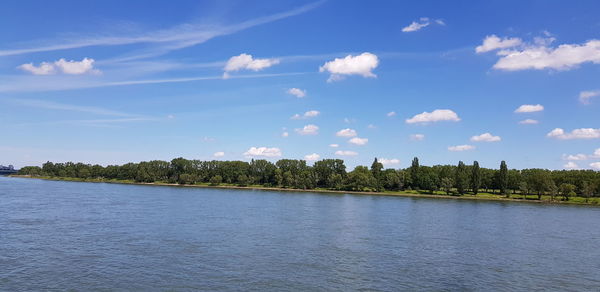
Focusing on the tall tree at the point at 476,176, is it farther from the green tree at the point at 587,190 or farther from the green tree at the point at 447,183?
the green tree at the point at 587,190

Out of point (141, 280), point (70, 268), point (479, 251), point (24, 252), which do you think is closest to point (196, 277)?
point (141, 280)

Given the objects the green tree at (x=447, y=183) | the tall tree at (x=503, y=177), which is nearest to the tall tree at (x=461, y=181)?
the green tree at (x=447, y=183)

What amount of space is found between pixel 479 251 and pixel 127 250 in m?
46.3

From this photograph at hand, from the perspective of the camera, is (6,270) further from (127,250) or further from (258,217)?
(258,217)

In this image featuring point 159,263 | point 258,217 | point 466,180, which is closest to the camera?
point 159,263

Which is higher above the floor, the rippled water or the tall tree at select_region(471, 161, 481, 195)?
the tall tree at select_region(471, 161, 481, 195)

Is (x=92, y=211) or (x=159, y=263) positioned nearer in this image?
(x=159, y=263)

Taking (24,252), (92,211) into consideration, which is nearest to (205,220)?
(92,211)

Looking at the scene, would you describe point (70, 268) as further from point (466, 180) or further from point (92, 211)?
point (466, 180)

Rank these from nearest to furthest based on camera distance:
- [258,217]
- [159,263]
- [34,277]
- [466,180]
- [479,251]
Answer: [34,277], [159,263], [479,251], [258,217], [466,180]

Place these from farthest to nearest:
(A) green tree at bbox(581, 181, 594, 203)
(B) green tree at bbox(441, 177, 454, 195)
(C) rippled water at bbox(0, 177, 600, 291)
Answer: (B) green tree at bbox(441, 177, 454, 195)
(A) green tree at bbox(581, 181, 594, 203)
(C) rippled water at bbox(0, 177, 600, 291)

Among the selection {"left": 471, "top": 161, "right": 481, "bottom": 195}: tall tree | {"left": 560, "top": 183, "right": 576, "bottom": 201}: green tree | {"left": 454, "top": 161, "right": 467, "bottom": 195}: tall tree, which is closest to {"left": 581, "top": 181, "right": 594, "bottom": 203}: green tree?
{"left": 560, "top": 183, "right": 576, "bottom": 201}: green tree

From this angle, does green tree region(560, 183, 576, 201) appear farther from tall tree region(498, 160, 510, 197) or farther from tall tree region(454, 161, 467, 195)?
tall tree region(454, 161, 467, 195)

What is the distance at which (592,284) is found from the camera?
133ft
